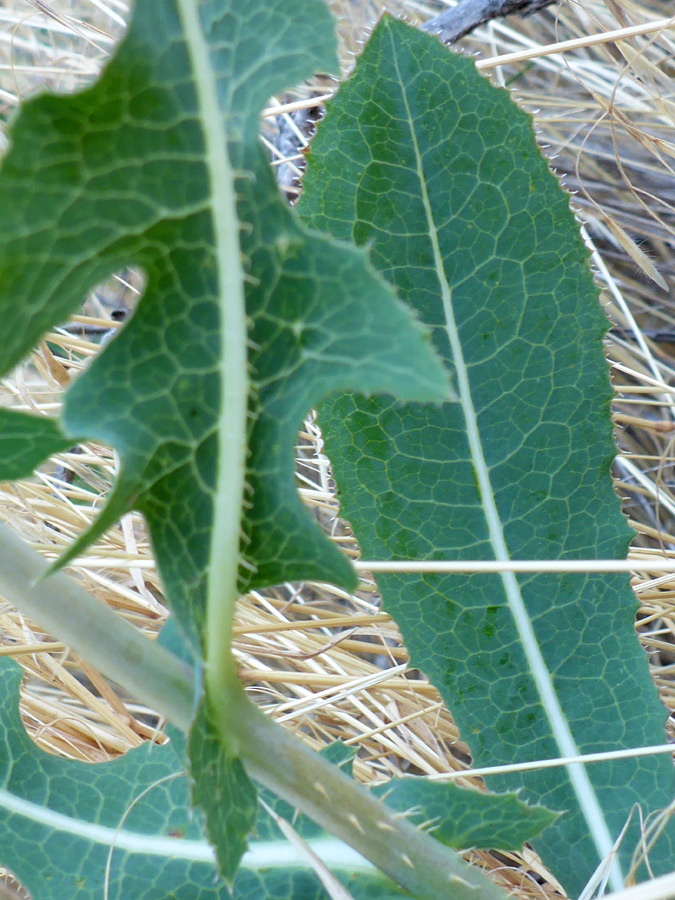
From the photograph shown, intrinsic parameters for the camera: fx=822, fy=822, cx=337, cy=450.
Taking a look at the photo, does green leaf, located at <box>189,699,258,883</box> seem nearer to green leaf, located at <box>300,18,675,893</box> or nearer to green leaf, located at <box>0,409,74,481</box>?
green leaf, located at <box>0,409,74,481</box>

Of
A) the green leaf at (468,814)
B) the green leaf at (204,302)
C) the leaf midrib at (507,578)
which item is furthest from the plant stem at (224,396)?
the leaf midrib at (507,578)

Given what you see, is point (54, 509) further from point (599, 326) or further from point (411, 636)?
point (599, 326)

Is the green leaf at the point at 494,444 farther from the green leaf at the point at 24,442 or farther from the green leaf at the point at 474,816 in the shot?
the green leaf at the point at 24,442

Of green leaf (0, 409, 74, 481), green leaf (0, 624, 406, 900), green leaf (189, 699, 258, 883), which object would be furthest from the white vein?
green leaf (0, 409, 74, 481)

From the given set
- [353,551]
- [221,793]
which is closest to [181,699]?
[221,793]

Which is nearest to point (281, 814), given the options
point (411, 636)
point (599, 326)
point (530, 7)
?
point (411, 636)

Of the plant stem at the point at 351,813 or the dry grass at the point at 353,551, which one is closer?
the plant stem at the point at 351,813
